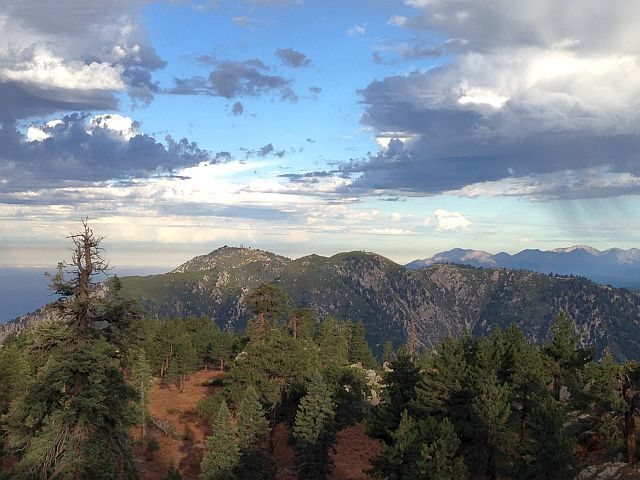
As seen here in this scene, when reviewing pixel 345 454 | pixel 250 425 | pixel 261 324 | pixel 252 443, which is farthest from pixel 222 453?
pixel 261 324

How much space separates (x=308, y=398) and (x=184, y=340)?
4674 centimetres

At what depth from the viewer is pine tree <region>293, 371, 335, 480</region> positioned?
161 ft

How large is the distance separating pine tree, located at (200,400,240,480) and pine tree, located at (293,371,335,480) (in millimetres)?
6959

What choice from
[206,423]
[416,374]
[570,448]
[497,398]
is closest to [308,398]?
[416,374]

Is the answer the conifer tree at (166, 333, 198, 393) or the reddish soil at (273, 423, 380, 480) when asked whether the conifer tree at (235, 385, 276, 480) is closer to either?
the reddish soil at (273, 423, 380, 480)

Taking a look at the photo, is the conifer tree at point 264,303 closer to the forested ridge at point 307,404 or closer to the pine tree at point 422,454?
the forested ridge at point 307,404

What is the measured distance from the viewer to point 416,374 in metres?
51.6

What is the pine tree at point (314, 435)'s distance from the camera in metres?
49.2

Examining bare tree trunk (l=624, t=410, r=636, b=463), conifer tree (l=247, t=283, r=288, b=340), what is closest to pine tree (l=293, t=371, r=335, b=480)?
bare tree trunk (l=624, t=410, r=636, b=463)

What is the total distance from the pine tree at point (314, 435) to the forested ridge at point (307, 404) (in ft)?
0.43

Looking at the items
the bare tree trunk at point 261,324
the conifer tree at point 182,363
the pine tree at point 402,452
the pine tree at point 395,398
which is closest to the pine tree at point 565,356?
the pine tree at point 395,398

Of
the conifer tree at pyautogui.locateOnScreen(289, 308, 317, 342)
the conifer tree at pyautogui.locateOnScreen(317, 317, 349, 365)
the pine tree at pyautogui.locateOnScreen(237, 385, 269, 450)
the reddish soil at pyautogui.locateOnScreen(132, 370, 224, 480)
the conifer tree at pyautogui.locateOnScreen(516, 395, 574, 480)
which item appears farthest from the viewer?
the conifer tree at pyautogui.locateOnScreen(289, 308, 317, 342)

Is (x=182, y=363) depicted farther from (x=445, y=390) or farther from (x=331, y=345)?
(x=445, y=390)

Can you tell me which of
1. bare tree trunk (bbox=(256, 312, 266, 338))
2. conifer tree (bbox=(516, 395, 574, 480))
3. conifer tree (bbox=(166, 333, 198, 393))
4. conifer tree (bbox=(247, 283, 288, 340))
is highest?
conifer tree (bbox=(247, 283, 288, 340))
